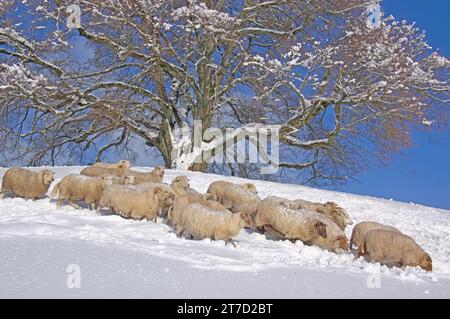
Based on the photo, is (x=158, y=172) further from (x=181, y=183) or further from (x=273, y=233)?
(x=273, y=233)

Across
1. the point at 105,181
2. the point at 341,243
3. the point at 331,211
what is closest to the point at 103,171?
the point at 105,181

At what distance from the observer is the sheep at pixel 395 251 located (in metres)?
7.73

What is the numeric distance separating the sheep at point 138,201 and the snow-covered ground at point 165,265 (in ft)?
0.69

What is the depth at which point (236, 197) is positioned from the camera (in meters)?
10.4

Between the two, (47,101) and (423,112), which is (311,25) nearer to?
(423,112)

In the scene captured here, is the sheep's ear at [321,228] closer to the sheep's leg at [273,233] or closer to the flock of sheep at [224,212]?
the flock of sheep at [224,212]

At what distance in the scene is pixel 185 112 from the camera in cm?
2069

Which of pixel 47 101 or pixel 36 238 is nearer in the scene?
pixel 36 238

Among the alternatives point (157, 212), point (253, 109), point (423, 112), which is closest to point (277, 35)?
point (253, 109)

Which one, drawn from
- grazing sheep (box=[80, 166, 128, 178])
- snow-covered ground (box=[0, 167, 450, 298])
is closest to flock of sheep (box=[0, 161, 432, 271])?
snow-covered ground (box=[0, 167, 450, 298])

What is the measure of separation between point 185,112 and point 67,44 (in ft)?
17.0

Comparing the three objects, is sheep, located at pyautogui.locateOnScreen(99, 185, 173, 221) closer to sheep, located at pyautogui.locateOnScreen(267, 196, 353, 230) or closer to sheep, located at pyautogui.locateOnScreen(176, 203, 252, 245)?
sheep, located at pyautogui.locateOnScreen(176, 203, 252, 245)

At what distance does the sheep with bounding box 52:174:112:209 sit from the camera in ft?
32.4

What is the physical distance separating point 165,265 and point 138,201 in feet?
10.6
